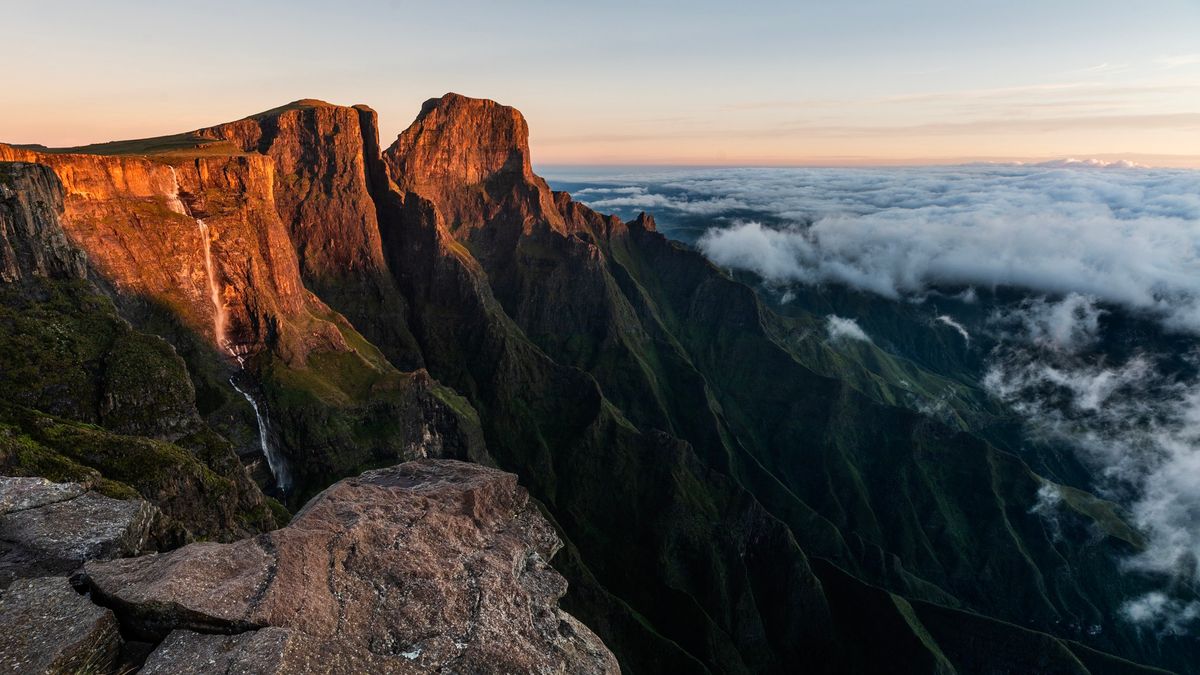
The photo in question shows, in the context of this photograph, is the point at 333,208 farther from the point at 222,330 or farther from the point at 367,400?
the point at 367,400

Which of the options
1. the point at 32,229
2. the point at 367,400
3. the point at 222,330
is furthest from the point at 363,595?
the point at 222,330

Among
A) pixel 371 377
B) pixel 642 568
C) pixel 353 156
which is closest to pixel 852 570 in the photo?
pixel 642 568

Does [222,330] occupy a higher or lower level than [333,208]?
lower

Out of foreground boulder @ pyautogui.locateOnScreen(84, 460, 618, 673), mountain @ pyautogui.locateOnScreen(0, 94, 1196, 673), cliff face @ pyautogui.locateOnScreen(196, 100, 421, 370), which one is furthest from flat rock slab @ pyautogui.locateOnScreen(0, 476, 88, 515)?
cliff face @ pyautogui.locateOnScreen(196, 100, 421, 370)

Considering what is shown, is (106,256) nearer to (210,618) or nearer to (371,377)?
(371,377)

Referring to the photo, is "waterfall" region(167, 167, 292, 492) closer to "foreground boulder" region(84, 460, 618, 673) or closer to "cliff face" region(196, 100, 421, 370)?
"cliff face" region(196, 100, 421, 370)

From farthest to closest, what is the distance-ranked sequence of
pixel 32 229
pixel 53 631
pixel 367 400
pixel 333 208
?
pixel 333 208 < pixel 367 400 < pixel 32 229 < pixel 53 631
